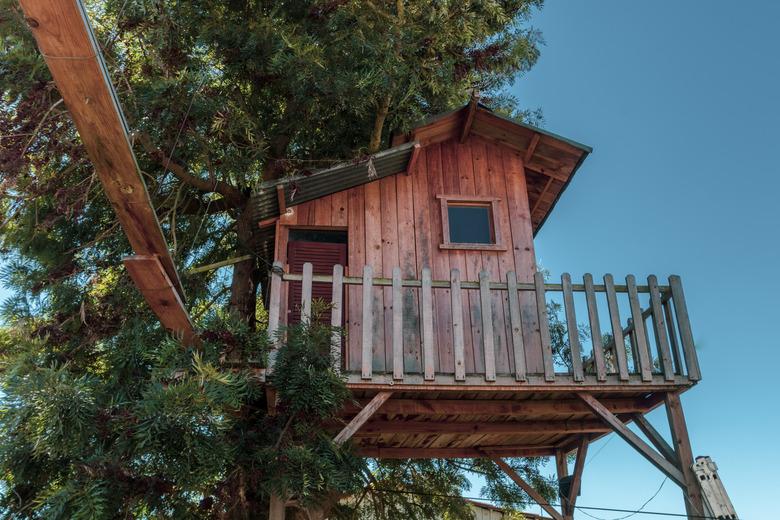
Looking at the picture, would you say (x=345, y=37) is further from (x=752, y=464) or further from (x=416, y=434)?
(x=752, y=464)

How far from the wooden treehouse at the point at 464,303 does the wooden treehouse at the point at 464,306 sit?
0.06 ft

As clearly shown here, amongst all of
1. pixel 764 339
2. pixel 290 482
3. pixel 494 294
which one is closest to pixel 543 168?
pixel 494 294

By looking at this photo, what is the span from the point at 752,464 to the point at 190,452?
2173 centimetres

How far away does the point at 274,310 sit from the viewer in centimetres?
701

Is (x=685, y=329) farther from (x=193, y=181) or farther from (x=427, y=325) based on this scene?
(x=193, y=181)

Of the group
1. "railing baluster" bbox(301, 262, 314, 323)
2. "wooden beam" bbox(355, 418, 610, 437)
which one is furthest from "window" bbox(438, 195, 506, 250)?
"wooden beam" bbox(355, 418, 610, 437)

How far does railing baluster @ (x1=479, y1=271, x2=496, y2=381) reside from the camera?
7.00 meters

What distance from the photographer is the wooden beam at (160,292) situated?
4.68m

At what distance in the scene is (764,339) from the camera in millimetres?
25500

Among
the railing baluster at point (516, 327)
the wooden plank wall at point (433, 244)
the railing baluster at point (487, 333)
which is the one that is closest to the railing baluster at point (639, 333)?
the wooden plank wall at point (433, 244)

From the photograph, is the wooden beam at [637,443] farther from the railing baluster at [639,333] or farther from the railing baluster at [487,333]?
the railing baluster at [487,333]

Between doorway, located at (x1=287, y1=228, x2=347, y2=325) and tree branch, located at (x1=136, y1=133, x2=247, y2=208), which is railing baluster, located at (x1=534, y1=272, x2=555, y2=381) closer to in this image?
doorway, located at (x1=287, y1=228, x2=347, y2=325)

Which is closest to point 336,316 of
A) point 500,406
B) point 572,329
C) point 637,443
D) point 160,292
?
point 500,406

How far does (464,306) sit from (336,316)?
65.9 inches
